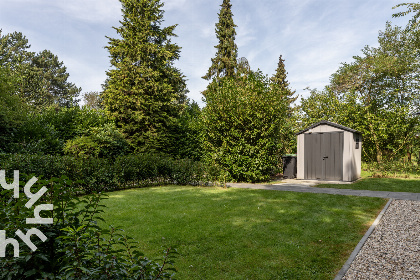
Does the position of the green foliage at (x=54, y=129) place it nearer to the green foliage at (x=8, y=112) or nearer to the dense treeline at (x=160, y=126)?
the dense treeline at (x=160, y=126)

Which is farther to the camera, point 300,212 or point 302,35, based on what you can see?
point 302,35

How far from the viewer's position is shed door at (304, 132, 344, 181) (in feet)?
38.7

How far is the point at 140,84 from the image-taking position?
51.2 ft

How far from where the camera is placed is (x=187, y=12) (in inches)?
457

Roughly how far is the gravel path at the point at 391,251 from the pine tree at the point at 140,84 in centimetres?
1228

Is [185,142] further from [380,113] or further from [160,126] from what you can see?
[380,113]

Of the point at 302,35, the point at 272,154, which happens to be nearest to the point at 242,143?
the point at 272,154

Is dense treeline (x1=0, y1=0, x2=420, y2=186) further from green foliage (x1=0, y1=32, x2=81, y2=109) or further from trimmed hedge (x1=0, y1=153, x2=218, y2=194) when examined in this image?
green foliage (x1=0, y1=32, x2=81, y2=109)

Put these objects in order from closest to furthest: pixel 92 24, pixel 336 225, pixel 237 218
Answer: pixel 336 225
pixel 237 218
pixel 92 24

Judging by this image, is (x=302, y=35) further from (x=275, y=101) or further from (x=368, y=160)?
(x=368, y=160)

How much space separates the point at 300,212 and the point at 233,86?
7.58m

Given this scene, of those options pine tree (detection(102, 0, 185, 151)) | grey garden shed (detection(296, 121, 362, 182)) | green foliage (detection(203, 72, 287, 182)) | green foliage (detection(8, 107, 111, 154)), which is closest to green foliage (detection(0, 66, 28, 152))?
green foliage (detection(8, 107, 111, 154))

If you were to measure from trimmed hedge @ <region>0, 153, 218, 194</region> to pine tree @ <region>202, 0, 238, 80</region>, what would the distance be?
1769 cm

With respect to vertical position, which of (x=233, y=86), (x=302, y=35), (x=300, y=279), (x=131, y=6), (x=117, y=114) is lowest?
(x=300, y=279)
